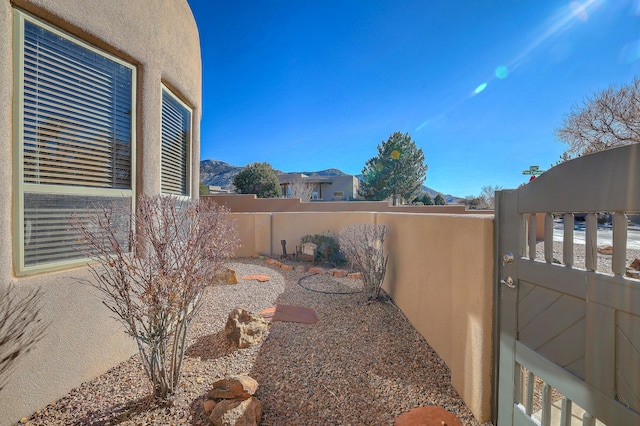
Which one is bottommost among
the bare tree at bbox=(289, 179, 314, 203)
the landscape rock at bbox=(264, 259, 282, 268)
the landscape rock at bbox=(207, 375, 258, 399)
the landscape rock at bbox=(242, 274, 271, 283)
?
the landscape rock at bbox=(242, 274, 271, 283)

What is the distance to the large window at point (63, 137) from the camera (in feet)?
7.69

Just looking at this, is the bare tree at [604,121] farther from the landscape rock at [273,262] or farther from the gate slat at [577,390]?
the gate slat at [577,390]

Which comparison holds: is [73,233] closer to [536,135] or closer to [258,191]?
[536,135]

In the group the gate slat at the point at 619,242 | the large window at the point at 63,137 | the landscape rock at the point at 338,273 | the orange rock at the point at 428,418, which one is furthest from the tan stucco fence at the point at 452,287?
the large window at the point at 63,137

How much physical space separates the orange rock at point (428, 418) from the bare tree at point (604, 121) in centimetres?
1709

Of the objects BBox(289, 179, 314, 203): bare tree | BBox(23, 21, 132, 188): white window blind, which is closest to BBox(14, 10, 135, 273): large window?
BBox(23, 21, 132, 188): white window blind

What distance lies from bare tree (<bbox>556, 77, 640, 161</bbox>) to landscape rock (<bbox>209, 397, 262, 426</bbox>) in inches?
722

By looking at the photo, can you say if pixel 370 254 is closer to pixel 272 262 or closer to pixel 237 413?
pixel 237 413

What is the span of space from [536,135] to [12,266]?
21.5 metres

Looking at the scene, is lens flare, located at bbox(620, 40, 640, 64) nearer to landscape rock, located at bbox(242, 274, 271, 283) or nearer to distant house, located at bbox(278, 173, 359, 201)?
landscape rock, located at bbox(242, 274, 271, 283)

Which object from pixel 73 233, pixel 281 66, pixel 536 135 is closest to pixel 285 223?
pixel 281 66

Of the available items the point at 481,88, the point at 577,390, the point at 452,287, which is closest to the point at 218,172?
the point at 481,88

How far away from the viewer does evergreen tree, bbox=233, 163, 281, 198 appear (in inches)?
1059

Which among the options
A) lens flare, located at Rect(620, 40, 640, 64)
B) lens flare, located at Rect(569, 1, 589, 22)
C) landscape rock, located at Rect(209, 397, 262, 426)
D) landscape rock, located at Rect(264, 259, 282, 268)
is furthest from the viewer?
lens flare, located at Rect(620, 40, 640, 64)
